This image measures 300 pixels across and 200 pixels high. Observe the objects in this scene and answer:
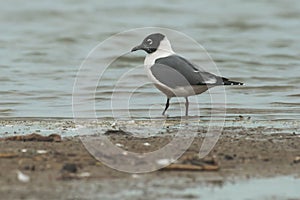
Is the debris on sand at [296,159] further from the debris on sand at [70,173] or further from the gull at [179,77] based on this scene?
the gull at [179,77]

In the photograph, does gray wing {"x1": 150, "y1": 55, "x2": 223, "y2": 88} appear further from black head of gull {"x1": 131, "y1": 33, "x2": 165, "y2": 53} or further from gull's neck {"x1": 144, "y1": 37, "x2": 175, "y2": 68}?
black head of gull {"x1": 131, "y1": 33, "x2": 165, "y2": 53}

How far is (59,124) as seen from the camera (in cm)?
979

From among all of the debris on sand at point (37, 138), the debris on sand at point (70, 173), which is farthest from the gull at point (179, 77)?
the debris on sand at point (70, 173)

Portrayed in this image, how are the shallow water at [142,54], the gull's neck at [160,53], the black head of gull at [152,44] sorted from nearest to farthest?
the gull's neck at [160,53], the black head of gull at [152,44], the shallow water at [142,54]

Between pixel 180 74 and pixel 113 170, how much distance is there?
4170 mm

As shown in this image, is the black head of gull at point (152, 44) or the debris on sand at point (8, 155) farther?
the black head of gull at point (152, 44)

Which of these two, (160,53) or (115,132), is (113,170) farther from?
(160,53)

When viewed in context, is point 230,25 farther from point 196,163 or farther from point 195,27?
point 196,163

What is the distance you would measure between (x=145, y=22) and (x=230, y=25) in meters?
2.42

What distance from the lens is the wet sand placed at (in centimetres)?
595

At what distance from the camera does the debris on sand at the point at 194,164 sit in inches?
260

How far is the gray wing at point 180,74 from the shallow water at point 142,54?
62 cm

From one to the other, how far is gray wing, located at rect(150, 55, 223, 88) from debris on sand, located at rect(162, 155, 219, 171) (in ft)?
11.8

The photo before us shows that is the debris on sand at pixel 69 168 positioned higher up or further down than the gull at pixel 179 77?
higher up
